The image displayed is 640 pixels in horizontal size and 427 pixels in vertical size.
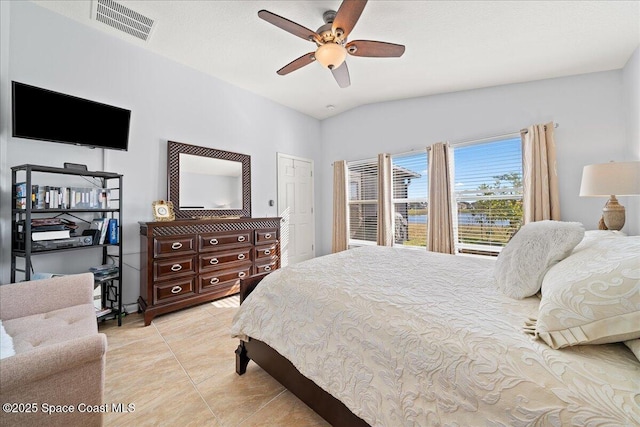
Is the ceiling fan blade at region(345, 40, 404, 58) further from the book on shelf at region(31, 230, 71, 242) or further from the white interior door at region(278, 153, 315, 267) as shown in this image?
the book on shelf at region(31, 230, 71, 242)

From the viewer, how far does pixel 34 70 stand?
2.24 meters

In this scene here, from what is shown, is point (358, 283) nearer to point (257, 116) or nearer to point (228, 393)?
point (228, 393)

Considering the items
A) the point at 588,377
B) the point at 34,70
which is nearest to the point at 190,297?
the point at 34,70

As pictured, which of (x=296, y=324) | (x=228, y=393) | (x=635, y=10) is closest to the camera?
(x=296, y=324)

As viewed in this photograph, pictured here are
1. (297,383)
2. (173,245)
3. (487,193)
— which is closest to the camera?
(297,383)

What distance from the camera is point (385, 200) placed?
13.3 ft

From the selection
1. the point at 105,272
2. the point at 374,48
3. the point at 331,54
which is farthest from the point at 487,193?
the point at 105,272

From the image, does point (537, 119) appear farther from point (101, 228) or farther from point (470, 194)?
point (101, 228)

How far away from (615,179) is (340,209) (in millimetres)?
3311

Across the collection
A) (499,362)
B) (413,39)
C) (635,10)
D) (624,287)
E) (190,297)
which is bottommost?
(190,297)

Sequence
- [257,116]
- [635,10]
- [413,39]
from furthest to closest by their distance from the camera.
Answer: [257,116] < [413,39] < [635,10]

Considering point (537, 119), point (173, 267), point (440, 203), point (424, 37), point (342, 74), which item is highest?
point (424, 37)

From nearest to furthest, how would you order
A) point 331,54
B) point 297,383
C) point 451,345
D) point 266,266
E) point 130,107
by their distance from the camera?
point 451,345
point 297,383
point 331,54
point 130,107
point 266,266

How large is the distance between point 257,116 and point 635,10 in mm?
3989
